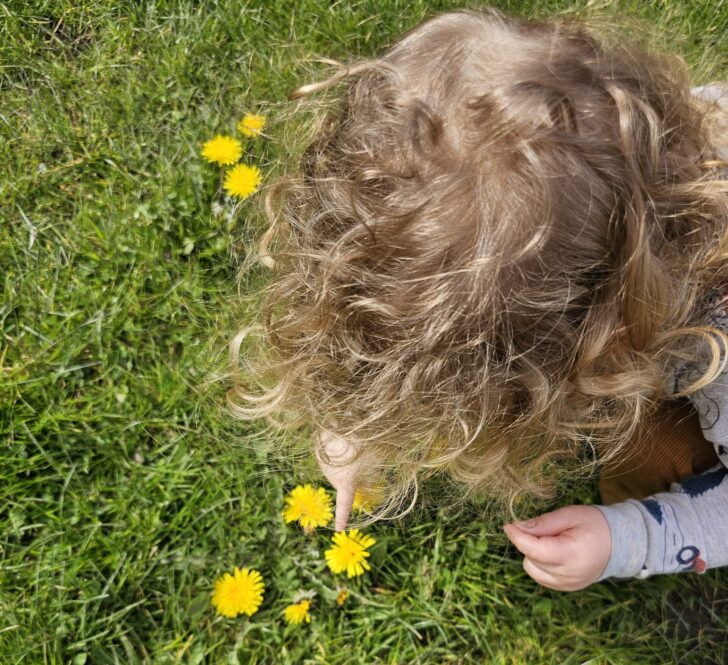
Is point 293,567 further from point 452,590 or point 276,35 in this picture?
point 276,35

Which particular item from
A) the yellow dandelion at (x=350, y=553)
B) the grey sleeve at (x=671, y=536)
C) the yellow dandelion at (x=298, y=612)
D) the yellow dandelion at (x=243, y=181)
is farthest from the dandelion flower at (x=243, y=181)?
the grey sleeve at (x=671, y=536)

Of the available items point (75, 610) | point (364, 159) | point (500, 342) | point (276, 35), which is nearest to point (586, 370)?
point (500, 342)

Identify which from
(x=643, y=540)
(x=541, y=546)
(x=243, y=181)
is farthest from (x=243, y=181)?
(x=643, y=540)

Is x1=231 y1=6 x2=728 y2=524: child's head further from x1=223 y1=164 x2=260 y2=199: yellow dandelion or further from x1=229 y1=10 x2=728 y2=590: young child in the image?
x1=223 y1=164 x2=260 y2=199: yellow dandelion

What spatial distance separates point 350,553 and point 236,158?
0.86 meters

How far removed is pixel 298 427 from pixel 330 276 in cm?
45

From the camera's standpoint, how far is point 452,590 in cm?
147

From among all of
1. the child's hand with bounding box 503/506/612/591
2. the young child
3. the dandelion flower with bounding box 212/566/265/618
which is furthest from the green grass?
the young child

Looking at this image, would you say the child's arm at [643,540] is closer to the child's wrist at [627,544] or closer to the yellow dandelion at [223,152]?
the child's wrist at [627,544]

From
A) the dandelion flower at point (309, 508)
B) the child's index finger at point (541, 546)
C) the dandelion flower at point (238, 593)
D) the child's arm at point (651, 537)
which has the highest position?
the child's arm at point (651, 537)

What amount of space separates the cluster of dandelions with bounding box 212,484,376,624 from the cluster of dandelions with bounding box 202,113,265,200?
25.0 inches

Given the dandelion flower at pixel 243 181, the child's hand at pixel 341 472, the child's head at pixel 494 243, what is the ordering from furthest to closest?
the dandelion flower at pixel 243 181 → the child's hand at pixel 341 472 → the child's head at pixel 494 243

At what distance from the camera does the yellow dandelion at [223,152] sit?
1.62 meters

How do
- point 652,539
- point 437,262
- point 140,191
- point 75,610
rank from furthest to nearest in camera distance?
point 140,191, point 75,610, point 652,539, point 437,262
